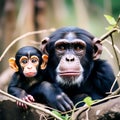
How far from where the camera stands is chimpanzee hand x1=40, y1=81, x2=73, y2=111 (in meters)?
6.48

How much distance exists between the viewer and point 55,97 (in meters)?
6.59

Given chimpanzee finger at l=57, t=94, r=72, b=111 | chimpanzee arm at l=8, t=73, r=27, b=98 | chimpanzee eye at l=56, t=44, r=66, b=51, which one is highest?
chimpanzee eye at l=56, t=44, r=66, b=51

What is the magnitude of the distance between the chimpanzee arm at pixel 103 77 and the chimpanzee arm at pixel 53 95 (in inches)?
20.0

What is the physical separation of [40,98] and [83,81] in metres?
0.48

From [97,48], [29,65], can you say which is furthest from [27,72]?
[97,48]

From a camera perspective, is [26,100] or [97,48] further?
[97,48]

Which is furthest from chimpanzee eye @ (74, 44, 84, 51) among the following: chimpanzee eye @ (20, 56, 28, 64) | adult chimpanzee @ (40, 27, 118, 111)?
chimpanzee eye @ (20, 56, 28, 64)

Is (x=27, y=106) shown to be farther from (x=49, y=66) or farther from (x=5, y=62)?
(x=5, y=62)

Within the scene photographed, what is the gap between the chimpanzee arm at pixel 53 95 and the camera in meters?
6.49

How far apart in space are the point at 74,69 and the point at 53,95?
0.34m

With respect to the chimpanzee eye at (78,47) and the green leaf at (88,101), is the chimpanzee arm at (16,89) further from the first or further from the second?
the green leaf at (88,101)

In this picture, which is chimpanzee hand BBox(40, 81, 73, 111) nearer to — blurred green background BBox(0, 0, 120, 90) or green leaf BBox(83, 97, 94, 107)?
green leaf BBox(83, 97, 94, 107)

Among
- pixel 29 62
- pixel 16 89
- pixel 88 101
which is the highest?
pixel 29 62

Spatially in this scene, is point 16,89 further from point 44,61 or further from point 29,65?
point 44,61
